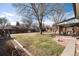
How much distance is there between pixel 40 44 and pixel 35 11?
0.29 m

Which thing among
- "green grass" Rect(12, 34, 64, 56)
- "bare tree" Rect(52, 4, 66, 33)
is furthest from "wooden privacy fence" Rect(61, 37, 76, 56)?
"bare tree" Rect(52, 4, 66, 33)

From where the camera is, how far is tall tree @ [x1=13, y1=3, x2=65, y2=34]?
154 cm

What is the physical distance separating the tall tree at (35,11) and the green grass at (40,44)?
11cm

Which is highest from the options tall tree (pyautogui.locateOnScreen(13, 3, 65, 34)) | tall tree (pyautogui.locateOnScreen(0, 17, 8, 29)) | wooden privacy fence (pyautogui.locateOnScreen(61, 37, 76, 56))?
tall tree (pyautogui.locateOnScreen(13, 3, 65, 34))

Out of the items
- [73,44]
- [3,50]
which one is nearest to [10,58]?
[3,50]

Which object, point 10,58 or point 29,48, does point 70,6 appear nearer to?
point 29,48

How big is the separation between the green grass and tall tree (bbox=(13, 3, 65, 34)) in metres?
0.11

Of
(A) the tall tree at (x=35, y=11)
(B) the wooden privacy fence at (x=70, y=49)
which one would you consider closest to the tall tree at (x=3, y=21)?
(A) the tall tree at (x=35, y=11)

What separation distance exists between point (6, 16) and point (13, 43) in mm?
245

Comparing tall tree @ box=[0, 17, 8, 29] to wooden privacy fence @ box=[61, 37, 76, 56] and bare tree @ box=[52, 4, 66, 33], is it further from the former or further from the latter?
wooden privacy fence @ box=[61, 37, 76, 56]

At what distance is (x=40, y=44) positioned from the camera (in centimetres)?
154

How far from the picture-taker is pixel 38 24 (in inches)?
60.8

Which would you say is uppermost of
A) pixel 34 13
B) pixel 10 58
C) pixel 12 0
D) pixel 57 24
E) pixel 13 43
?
pixel 12 0

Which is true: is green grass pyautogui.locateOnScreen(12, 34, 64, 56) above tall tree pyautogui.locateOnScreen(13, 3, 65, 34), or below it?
below
